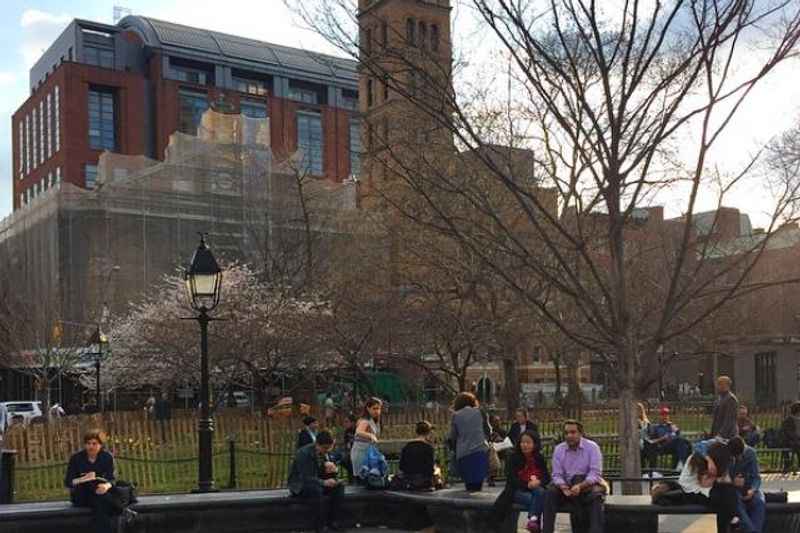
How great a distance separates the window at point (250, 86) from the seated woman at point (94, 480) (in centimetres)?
9633

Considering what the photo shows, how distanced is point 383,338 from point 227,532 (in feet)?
65.4

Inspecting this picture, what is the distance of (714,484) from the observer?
33.8ft

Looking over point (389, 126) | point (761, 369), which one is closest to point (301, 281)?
point (389, 126)

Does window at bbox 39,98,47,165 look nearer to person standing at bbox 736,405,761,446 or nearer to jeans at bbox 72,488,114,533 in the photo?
person standing at bbox 736,405,761,446

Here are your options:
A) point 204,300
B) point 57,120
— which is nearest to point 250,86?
point 57,120

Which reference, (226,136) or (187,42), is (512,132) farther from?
(187,42)

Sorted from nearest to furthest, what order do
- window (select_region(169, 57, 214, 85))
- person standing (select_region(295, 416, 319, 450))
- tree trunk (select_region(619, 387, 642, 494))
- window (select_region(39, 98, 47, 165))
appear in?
tree trunk (select_region(619, 387, 642, 494))
person standing (select_region(295, 416, 319, 450))
window (select_region(169, 57, 214, 85))
window (select_region(39, 98, 47, 165))

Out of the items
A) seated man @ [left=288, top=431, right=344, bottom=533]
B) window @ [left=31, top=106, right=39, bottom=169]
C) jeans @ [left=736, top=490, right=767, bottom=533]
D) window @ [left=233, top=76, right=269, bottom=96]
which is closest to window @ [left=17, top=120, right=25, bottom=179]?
window @ [left=31, top=106, right=39, bottom=169]

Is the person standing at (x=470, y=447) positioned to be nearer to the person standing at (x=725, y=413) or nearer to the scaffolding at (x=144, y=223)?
the person standing at (x=725, y=413)

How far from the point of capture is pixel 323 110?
109m

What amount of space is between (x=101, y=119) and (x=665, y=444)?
88.1 meters

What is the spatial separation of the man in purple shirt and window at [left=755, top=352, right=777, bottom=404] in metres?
45.2

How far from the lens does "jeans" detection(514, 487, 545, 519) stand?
35.9 ft

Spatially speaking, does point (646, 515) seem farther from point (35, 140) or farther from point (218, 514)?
point (35, 140)
